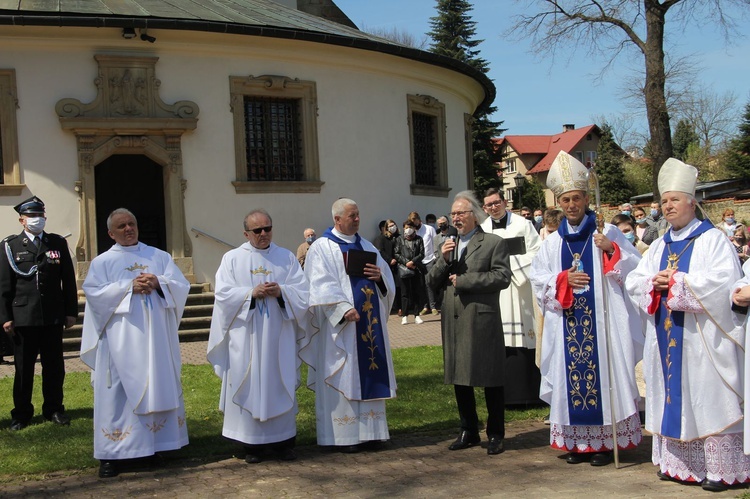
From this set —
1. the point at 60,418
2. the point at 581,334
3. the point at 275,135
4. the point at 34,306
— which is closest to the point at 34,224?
the point at 34,306

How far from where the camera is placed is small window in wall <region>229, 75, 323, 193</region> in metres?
16.5

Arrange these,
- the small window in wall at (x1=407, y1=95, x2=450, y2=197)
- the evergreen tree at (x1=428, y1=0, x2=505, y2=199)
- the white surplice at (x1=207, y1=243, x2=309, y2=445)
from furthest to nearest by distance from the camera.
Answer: the evergreen tree at (x1=428, y1=0, x2=505, y2=199) → the small window in wall at (x1=407, y1=95, x2=450, y2=197) → the white surplice at (x1=207, y1=243, x2=309, y2=445)

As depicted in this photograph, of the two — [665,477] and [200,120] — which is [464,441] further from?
[200,120]

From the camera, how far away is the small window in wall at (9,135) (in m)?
14.9

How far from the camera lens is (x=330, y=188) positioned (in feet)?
57.2

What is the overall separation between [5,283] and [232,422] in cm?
293

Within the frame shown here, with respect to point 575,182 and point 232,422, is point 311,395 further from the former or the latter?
point 575,182

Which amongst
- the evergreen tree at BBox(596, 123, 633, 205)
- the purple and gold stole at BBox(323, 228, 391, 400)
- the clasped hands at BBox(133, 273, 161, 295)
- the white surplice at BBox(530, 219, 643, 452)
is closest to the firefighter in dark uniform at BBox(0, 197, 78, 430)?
the clasped hands at BBox(133, 273, 161, 295)

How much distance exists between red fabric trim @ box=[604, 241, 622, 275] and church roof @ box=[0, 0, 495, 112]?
429 inches

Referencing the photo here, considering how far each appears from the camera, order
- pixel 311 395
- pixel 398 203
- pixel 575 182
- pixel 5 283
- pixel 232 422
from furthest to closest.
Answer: pixel 398 203 → pixel 311 395 → pixel 5 283 → pixel 232 422 → pixel 575 182

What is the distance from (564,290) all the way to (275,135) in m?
11.2

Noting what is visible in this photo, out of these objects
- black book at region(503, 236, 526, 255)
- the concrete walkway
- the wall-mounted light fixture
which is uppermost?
the wall-mounted light fixture

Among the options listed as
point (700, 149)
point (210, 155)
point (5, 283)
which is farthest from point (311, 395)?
point (700, 149)

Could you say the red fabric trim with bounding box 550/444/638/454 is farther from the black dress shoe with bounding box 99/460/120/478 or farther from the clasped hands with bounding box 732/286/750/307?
the black dress shoe with bounding box 99/460/120/478
